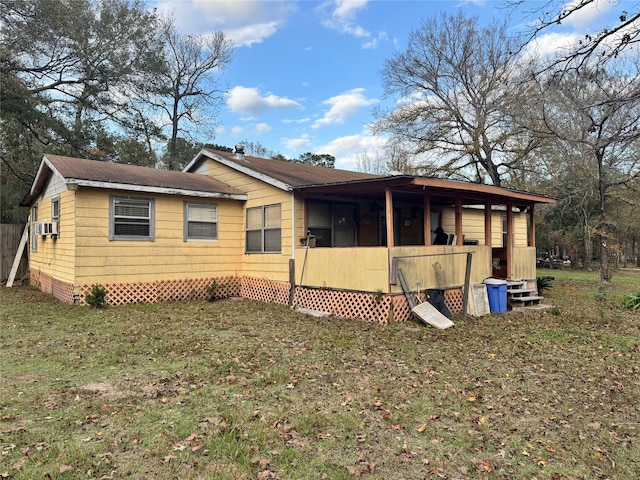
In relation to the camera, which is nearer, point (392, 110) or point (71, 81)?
point (71, 81)

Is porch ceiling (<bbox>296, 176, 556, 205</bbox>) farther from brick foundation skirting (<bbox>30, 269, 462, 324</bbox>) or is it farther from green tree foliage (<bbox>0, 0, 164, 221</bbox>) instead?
green tree foliage (<bbox>0, 0, 164, 221</bbox>)

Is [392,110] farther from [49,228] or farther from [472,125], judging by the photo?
[49,228]

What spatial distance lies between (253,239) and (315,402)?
7774mm

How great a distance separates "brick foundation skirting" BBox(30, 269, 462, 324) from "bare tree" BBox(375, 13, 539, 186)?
46.0ft

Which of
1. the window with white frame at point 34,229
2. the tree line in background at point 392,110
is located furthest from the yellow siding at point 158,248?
the tree line in background at point 392,110

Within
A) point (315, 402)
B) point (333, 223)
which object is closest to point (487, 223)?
point (333, 223)

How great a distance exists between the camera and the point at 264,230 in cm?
1117

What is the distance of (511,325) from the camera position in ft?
26.8

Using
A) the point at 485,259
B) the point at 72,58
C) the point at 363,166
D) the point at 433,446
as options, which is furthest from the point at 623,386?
the point at 363,166

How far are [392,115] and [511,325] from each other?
1649cm

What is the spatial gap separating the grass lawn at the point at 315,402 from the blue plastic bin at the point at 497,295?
192cm

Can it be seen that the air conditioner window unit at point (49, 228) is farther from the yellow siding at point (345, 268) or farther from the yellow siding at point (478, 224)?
the yellow siding at point (478, 224)

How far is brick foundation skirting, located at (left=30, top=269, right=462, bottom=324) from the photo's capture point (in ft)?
27.3

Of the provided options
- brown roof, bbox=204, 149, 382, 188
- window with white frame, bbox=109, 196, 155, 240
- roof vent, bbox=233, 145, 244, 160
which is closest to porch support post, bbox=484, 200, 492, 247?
brown roof, bbox=204, 149, 382, 188
